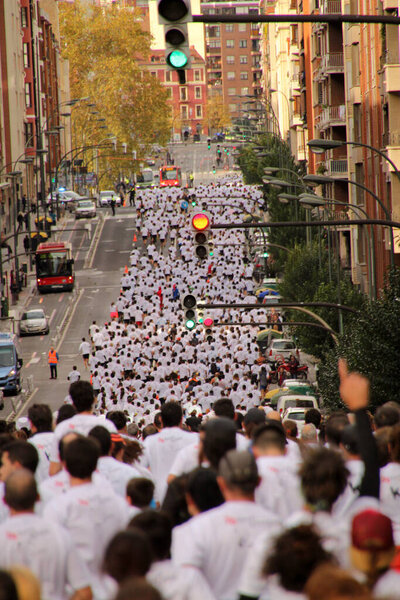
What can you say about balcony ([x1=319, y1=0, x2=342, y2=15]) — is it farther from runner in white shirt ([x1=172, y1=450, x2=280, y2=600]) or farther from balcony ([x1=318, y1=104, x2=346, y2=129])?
runner in white shirt ([x1=172, y1=450, x2=280, y2=600])

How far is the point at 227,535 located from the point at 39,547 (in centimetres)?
93

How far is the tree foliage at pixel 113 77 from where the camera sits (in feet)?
379

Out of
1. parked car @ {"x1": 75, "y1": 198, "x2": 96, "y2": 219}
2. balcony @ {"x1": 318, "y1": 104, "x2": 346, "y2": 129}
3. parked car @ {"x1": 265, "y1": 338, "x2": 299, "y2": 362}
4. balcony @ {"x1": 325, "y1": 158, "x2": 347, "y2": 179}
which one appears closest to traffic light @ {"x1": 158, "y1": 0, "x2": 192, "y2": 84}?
parked car @ {"x1": 265, "y1": 338, "x2": 299, "y2": 362}

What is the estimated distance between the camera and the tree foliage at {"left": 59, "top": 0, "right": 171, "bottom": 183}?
116 m

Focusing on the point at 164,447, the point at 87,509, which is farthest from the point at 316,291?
the point at 87,509

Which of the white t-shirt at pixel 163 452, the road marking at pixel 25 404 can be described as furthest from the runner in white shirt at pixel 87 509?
the road marking at pixel 25 404

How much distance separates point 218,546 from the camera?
5902 mm

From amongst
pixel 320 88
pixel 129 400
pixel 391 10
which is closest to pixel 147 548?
pixel 129 400

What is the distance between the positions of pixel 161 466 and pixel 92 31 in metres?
115

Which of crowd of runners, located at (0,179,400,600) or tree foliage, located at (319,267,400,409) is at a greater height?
crowd of runners, located at (0,179,400,600)

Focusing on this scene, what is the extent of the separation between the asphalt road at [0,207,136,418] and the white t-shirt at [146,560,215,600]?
99.2ft

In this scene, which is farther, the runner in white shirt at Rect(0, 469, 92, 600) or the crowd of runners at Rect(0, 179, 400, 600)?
the runner in white shirt at Rect(0, 469, 92, 600)

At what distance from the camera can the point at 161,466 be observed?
372 inches

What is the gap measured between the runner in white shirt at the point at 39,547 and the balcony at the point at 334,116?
50004 mm
